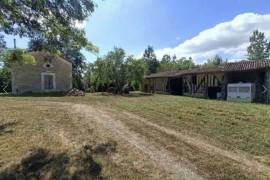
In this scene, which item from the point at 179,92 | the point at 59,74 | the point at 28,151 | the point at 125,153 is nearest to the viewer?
the point at 125,153

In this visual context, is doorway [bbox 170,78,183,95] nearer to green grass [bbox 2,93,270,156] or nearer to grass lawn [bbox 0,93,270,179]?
green grass [bbox 2,93,270,156]

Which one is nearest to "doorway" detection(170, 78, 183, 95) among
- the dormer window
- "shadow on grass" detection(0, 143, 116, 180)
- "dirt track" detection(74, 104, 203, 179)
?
the dormer window

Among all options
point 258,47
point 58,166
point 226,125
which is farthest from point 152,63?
Answer: point 58,166

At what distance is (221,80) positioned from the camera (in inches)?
894

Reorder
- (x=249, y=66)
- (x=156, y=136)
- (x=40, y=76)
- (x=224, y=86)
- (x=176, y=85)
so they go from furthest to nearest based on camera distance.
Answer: (x=176, y=85) < (x=40, y=76) < (x=224, y=86) < (x=249, y=66) < (x=156, y=136)

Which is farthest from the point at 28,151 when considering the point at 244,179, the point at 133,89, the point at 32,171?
the point at 133,89

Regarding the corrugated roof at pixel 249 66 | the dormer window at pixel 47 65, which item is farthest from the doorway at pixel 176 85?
the dormer window at pixel 47 65

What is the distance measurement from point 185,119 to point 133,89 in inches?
1218

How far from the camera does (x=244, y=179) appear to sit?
503 centimetres

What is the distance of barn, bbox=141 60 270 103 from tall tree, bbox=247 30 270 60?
121 feet

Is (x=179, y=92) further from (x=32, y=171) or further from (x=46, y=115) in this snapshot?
(x=32, y=171)

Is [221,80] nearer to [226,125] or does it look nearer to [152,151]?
[226,125]

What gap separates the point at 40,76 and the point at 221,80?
1756 centimetres

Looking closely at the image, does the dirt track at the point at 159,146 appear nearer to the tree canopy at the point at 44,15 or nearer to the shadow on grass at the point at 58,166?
the shadow on grass at the point at 58,166
